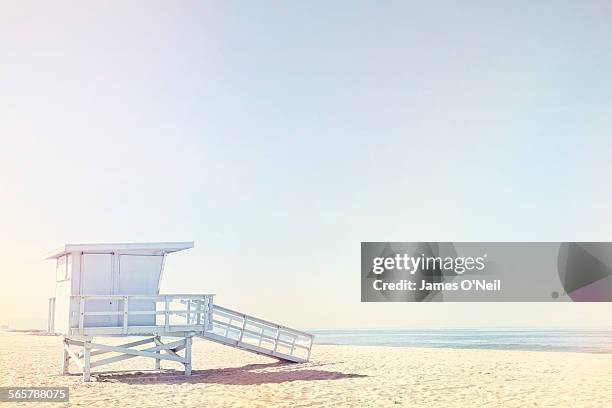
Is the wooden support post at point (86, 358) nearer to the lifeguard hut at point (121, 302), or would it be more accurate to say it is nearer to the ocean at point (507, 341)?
the lifeguard hut at point (121, 302)

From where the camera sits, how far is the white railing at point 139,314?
1561 centimetres

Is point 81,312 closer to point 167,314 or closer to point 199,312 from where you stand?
point 167,314

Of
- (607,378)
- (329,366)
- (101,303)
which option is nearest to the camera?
(101,303)

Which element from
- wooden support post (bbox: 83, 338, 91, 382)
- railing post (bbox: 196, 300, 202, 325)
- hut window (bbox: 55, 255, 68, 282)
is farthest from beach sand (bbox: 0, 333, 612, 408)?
hut window (bbox: 55, 255, 68, 282)

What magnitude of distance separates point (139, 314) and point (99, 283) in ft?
4.05

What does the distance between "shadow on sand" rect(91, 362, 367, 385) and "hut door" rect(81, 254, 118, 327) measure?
1.44 m

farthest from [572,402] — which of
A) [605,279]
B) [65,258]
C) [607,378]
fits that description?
[605,279]

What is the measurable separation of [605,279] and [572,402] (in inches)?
771

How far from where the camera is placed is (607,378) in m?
17.2

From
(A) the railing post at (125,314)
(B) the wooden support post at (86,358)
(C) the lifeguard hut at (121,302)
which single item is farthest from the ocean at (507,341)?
(B) the wooden support post at (86,358)

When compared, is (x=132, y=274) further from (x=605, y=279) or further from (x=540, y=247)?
(x=540, y=247)

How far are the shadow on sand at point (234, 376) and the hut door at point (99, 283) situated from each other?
4.72 feet

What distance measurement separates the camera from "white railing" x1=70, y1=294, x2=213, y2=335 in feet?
51.2

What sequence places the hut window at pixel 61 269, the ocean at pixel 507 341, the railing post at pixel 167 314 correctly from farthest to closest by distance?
the ocean at pixel 507 341 → the hut window at pixel 61 269 → the railing post at pixel 167 314
